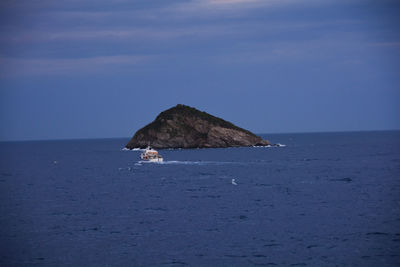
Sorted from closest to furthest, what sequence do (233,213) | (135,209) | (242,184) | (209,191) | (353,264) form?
(353,264) < (233,213) < (135,209) < (209,191) < (242,184)

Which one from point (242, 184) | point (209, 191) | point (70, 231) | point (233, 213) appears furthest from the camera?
point (242, 184)

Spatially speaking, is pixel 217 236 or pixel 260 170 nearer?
pixel 217 236

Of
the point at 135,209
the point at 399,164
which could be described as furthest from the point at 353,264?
the point at 399,164

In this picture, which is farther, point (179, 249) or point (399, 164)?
point (399, 164)

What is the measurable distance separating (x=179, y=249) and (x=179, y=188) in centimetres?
4132

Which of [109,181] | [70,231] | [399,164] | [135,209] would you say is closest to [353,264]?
[70,231]

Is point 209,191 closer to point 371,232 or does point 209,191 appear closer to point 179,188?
point 179,188

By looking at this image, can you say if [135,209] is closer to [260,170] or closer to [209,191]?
[209,191]

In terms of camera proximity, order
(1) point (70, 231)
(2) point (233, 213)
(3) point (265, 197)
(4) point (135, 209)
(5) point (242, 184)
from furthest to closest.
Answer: (5) point (242, 184), (3) point (265, 197), (4) point (135, 209), (2) point (233, 213), (1) point (70, 231)

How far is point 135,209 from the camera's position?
219 feet

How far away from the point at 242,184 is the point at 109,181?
2762cm

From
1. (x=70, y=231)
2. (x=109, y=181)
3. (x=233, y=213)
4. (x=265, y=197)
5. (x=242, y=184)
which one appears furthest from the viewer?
(x=109, y=181)

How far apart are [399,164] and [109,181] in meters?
66.4

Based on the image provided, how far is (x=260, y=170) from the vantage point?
117000 millimetres
